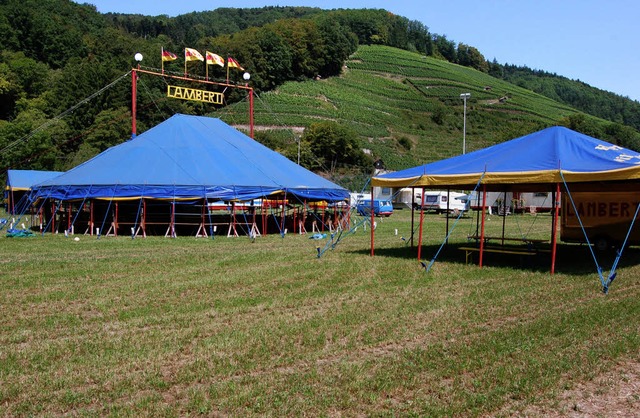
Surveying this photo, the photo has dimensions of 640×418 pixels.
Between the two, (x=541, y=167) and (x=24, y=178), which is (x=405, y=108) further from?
(x=541, y=167)

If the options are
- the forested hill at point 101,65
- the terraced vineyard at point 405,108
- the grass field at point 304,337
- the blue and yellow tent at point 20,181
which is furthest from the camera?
the terraced vineyard at point 405,108

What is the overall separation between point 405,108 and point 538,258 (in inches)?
2927

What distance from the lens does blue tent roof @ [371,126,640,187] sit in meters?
10.5

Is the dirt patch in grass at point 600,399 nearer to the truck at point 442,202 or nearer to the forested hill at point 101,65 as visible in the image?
the forested hill at point 101,65

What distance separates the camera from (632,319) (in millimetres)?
7152

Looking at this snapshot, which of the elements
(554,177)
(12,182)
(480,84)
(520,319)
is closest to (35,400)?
(520,319)

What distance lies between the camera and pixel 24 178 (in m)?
33.9

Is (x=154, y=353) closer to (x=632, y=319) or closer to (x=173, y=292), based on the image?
(x=173, y=292)

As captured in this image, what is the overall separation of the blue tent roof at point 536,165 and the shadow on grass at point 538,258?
5.73 feet

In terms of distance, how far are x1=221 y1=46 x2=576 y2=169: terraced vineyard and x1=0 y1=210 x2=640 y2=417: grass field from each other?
45.4 meters

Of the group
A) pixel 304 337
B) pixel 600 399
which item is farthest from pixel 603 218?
pixel 600 399

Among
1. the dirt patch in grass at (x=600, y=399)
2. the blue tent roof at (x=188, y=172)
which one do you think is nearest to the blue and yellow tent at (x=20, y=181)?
the blue tent roof at (x=188, y=172)

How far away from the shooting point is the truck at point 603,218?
14609 mm

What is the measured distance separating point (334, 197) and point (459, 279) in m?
11.5
